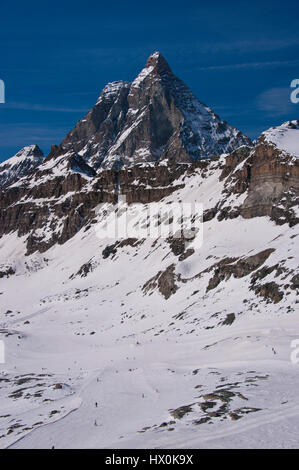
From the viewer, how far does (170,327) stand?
5491 cm

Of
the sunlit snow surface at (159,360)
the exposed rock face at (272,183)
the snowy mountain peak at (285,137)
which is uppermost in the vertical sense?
the snowy mountain peak at (285,137)

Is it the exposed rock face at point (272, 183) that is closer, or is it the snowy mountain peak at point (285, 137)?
the exposed rock face at point (272, 183)

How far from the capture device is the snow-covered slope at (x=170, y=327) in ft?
68.1

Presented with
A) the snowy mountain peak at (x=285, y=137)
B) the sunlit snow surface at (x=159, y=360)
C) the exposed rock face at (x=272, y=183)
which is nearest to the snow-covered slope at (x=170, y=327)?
the sunlit snow surface at (x=159, y=360)

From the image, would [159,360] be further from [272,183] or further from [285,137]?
[285,137]

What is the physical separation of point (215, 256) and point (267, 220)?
13147 millimetres

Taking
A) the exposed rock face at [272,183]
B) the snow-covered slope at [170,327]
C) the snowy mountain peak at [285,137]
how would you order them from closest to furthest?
the snow-covered slope at [170,327] < the exposed rock face at [272,183] < the snowy mountain peak at [285,137]

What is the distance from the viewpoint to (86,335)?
67875 mm

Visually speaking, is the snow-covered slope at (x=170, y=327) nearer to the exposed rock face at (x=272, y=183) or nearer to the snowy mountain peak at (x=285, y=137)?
the exposed rock face at (x=272, y=183)

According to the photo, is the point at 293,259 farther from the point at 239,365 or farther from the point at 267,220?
the point at 267,220

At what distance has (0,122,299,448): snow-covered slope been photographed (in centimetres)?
2075

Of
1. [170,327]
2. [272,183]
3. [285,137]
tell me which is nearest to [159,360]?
[170,327]

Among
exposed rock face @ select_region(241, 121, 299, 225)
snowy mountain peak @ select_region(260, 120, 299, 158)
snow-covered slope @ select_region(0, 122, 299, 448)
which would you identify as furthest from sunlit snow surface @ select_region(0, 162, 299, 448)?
snowy mountain peak @ select_region(260, 120, 299, 158)
